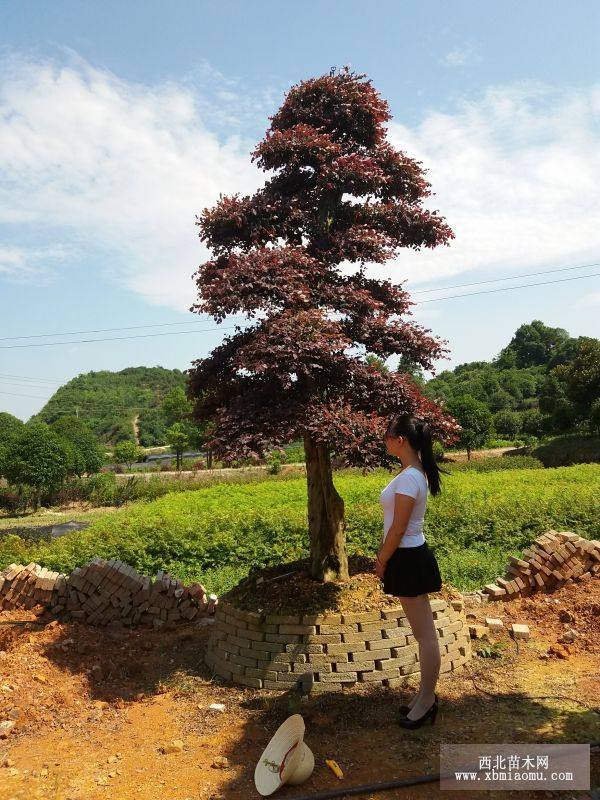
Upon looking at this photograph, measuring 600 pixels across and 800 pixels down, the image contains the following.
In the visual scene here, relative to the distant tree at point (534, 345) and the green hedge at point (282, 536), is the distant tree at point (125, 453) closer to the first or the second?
the green hedge at point (282, 536)

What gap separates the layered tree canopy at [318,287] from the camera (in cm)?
455

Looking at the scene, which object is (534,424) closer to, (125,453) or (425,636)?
(125,453)

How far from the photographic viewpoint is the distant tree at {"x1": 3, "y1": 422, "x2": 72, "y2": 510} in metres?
27.6

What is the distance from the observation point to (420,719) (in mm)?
3676

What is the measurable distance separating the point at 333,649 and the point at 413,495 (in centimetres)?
176

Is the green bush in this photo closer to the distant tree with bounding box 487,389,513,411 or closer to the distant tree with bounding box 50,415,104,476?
the distant tree with bounding box 487,389,513,411

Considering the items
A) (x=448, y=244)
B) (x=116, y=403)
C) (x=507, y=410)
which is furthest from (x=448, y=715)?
(x=116, y=403)

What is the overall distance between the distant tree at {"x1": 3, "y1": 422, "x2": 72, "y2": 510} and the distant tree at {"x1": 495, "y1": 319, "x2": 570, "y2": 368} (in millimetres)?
49336

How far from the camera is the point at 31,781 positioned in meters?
3.41

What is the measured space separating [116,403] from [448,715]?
97823 millimetres

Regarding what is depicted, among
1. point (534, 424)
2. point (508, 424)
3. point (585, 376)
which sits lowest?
point (534, 424)

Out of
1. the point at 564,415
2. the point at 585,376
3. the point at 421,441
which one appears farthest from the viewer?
the point at 564,415

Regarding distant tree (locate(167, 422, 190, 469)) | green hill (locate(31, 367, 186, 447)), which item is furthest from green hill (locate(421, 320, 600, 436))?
green hill (locate(31, 367, 186, 447))

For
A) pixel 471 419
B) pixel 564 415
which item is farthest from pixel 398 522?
pixel 564 415
